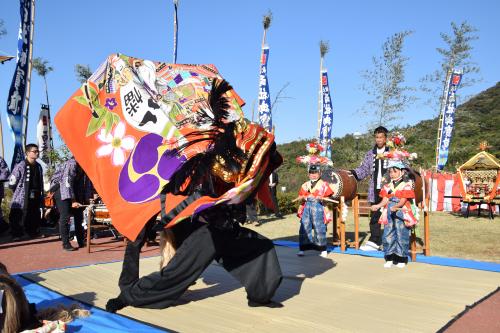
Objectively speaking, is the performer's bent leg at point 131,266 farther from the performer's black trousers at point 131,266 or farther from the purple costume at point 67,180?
the purple costume at point 67,180

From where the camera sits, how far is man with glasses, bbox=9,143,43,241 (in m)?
8.27

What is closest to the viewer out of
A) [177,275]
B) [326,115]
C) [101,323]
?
[101,323]

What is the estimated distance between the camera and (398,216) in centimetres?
582

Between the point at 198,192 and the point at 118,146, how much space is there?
0.97m

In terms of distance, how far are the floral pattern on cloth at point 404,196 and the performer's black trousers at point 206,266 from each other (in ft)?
8.67

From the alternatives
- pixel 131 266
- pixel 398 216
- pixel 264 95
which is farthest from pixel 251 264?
pixel 264 95

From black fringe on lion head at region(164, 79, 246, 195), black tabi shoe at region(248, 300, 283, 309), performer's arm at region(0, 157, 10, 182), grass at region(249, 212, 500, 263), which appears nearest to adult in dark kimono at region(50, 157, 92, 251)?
performer's arm at region(0, 157, 10, 182)

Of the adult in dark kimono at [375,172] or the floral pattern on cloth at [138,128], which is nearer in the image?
the floral pattern on cloth at [138,128]

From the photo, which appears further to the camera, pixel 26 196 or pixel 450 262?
pixel 26 196

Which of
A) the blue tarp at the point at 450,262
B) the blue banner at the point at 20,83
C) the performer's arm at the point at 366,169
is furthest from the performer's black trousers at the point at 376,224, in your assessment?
the blue banner at the point at 20,83

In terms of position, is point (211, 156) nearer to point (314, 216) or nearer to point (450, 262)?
point (314, 216)

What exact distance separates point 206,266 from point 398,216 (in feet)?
10.1

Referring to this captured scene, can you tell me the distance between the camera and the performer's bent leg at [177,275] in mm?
3629

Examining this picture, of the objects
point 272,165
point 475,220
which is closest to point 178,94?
point 272,165
